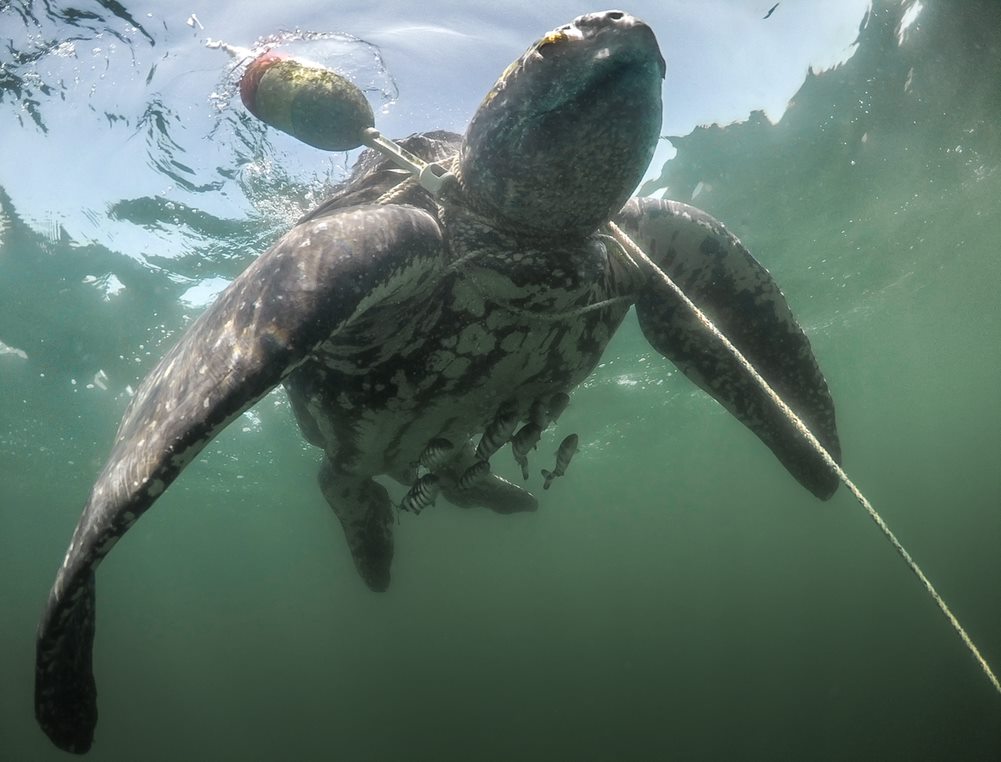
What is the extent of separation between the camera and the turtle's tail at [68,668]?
2.16 m

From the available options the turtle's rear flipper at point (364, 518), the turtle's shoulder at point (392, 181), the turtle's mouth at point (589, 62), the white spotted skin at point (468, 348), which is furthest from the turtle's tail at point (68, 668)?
the turtle's rear flipper at point (364, 518)

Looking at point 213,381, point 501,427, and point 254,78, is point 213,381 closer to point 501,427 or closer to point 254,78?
point 501,427

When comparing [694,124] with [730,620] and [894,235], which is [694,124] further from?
[730,620]

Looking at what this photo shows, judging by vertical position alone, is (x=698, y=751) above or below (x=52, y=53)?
below

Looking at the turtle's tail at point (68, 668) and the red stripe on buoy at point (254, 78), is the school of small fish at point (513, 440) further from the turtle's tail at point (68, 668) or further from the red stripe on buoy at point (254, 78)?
the red stripe on buoy at point (254, 78)

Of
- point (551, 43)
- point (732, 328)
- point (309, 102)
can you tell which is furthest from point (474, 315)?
point (732, 328)

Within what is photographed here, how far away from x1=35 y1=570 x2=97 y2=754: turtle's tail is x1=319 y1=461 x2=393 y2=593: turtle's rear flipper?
343cm

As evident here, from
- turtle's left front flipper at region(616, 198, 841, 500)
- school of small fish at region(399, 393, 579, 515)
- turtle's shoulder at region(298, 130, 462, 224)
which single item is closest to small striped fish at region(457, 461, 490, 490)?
school of small fish at region(399, 393, 579, 515)

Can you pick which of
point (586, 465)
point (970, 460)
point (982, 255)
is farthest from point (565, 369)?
point (970, 460)

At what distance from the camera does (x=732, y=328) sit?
4520mm

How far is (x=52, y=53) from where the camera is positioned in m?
7.81

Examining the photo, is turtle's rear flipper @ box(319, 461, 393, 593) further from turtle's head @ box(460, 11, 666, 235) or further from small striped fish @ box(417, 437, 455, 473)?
turtle's head @ box(460, 11, 666, 235)

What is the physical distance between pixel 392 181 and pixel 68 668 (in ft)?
10.2

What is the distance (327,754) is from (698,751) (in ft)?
84.8
